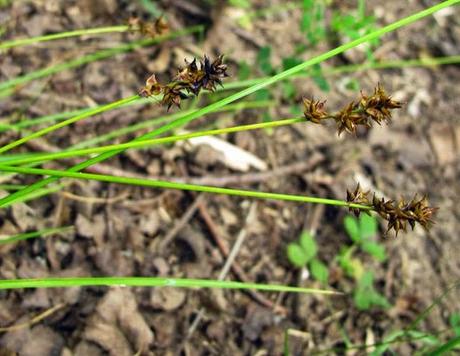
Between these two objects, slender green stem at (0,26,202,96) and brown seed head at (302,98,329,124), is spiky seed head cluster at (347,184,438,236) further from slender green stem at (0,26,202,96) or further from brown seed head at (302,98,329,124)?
slender green stem at (0,26,202,96)

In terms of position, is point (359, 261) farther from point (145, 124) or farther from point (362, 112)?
point (362, 112)

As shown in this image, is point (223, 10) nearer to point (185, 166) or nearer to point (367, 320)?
point (185, 166)

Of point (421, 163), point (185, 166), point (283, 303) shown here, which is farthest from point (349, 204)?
point (421, 163)

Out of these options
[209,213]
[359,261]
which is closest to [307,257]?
[359,261]

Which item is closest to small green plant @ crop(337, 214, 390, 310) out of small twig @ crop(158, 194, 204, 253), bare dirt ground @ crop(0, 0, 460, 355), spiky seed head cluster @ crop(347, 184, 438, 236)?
bare dirt ground @ crop(0, 0, 460, 355)

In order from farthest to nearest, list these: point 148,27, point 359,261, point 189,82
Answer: point 359,261 < point 148,27 < point 189,82

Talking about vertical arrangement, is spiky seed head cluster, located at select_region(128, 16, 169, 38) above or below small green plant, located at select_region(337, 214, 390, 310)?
above
